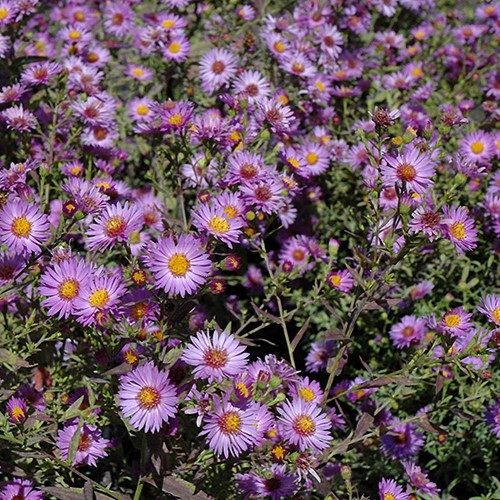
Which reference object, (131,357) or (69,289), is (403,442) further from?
(69,289)

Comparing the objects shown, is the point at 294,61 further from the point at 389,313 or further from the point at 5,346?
the point at 5,346

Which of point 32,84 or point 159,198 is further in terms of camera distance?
point 159,198

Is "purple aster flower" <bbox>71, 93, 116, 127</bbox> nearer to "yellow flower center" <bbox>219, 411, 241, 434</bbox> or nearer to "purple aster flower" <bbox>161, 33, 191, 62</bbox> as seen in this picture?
"purple aster flower" <bbox>161, 33, 191, 62</bbox>

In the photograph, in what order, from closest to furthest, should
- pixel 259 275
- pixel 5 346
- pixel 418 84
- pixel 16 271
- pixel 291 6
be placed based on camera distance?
pixel 16 271 → pixel 5 346 → pixel 259 275 → pixel 418 84 → pixel 291 6

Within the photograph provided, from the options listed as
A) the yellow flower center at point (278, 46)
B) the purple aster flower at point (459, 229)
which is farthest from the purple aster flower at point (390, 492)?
the yellow flower center at point (278, 46)

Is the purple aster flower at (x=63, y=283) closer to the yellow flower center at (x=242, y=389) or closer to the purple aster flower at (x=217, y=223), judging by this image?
the purple aster flower at (x=217, y=223)

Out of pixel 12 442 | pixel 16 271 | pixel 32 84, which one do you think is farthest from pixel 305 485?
pixel 32 84

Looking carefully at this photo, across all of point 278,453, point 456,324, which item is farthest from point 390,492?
point 456,324
